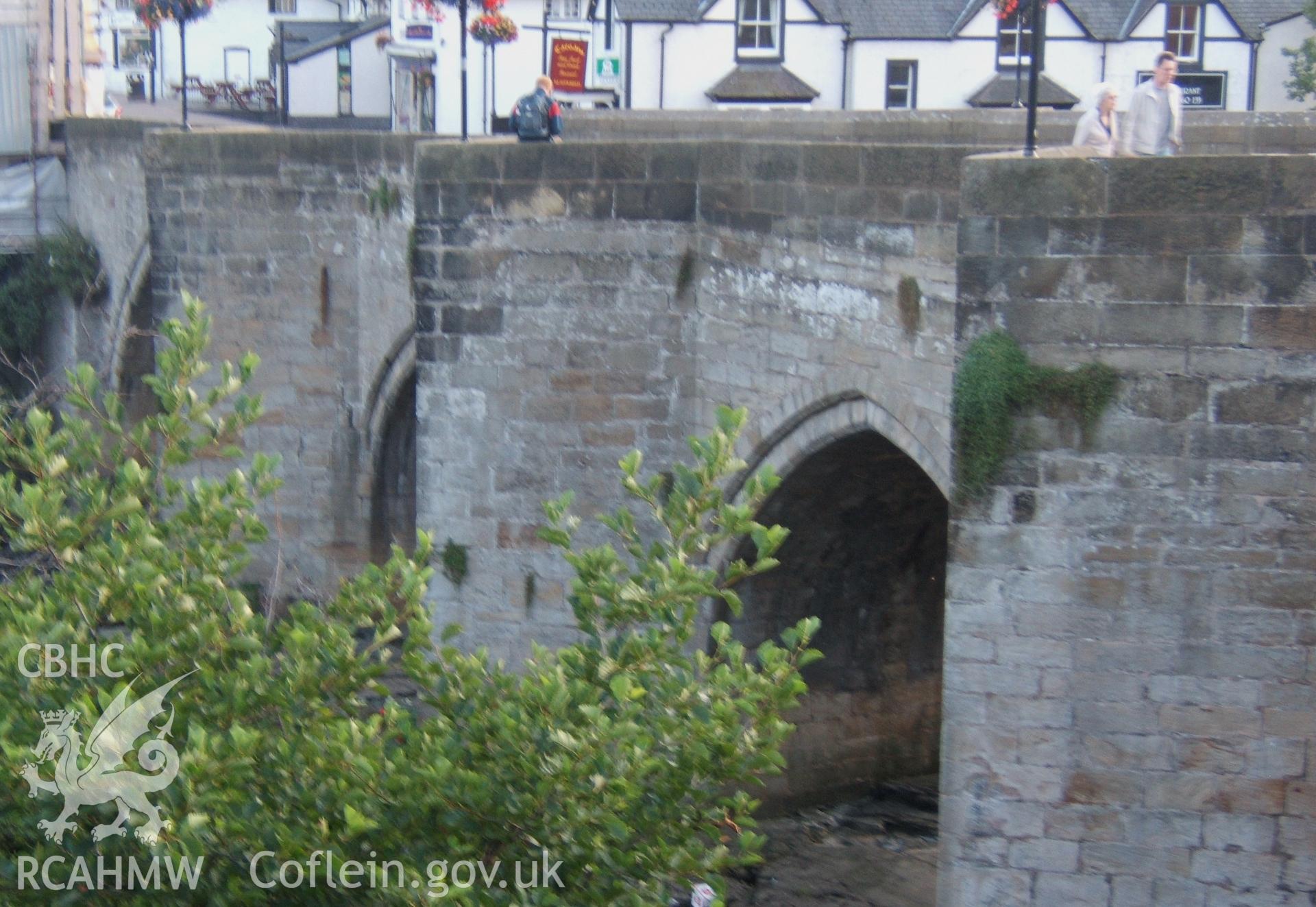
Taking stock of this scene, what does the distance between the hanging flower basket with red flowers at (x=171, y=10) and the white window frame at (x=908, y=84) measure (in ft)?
35.2

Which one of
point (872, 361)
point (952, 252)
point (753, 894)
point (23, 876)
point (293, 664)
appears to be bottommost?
point (753, 894)

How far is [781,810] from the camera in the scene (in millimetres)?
11805

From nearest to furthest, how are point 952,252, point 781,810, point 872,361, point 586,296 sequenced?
point 952,252
point 872,361
point 586,296
point 781,810

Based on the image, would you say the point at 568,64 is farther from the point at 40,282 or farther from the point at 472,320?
the point at 472,320

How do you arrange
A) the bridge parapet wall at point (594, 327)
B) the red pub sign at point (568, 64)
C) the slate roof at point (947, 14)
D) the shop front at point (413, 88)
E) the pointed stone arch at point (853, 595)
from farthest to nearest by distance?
the slate roof at point (947, 14), the shop front at point (413, 88), the red pub sign at point (568, 64), the pointed stone arch at point (853, 595), the bridge parapet wall at point (594, 327)

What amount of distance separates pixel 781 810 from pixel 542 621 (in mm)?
2301

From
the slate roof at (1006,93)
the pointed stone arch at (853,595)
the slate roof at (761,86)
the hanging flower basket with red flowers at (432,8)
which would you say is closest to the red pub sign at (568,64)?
the hanging flower basket with red flowers at (432,8)

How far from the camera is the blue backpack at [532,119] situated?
11.0m

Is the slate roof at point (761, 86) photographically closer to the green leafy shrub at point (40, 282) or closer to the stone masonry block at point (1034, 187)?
the green leafy shrub at point (40, 282)

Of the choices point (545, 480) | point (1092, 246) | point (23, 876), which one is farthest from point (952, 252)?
point (23, 876)

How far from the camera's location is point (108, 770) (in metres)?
4.67

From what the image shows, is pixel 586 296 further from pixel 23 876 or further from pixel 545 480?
pixel 23 876

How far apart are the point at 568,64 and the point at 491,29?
312 inches

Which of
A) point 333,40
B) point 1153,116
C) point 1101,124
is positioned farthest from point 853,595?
point 333,40
